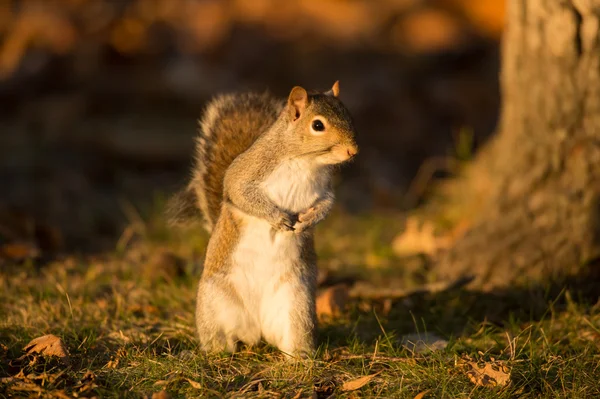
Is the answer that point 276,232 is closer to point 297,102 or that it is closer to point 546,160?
point 297,102

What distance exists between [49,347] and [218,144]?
1.32 meters

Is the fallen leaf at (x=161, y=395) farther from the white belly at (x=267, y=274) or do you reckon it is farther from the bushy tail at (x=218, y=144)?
the bushy tail at (x=218, y=144)

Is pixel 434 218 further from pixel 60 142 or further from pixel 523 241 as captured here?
pixel 60 142

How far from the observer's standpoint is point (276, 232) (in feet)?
10.9

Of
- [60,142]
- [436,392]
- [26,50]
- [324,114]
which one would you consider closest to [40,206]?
[60,142]

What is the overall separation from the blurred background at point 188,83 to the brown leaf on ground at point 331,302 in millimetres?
2150

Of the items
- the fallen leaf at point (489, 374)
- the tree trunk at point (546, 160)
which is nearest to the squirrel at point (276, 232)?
the fallen leaf at point (489, 374)

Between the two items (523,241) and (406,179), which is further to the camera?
(406,179)

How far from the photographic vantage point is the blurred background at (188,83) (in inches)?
271

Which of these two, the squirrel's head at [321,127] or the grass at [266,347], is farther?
the squirrel's head at [321,127]

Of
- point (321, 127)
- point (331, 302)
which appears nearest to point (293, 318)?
point (331, 302)

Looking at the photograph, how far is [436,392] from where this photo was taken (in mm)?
2982

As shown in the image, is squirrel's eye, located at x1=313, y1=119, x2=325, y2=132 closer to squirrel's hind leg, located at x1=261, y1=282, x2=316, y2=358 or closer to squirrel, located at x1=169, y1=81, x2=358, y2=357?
squirrel, located at x1=169, y1=81, x2=358, y2=357

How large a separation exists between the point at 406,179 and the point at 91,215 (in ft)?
10.8
